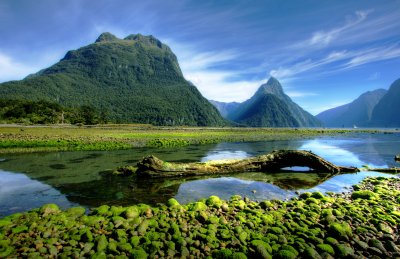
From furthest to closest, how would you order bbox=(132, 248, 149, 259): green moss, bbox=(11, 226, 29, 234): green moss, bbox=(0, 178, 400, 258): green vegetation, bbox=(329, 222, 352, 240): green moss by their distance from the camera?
bbox=(329, 222, 352, 240): green moss, bbox=(11, 226, 29, 234): green moss, bbox=(0, 178, 400, 258): green vegetation, bbox=(132, 248, 149, 259): green moss

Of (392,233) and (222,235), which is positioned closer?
(222,235)

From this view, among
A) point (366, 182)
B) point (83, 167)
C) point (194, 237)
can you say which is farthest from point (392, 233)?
point (83, 167)

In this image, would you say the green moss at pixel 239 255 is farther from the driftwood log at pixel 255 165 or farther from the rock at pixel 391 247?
the driftwood log at pixel 255 165

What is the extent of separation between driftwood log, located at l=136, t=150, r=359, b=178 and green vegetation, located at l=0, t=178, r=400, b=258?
315 inches

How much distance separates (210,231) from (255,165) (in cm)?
1423

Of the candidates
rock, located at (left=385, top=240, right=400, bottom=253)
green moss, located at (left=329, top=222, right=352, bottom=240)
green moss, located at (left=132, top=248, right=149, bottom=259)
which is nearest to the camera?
green moss, located at (left=132, top=248, right=149, bottom=259)

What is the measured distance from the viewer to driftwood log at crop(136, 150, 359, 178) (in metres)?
19.9

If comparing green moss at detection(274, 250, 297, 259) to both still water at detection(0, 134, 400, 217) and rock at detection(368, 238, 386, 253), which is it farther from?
still water at detection(0, 134, 400, 217)

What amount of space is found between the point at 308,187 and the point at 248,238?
10.3 metres

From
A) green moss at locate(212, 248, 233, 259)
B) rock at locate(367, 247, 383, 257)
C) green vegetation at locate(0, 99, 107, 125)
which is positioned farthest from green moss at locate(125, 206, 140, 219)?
green vegetation at locate(0, 99, 107, 125)

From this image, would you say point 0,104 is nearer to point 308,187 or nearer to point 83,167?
point 83,167

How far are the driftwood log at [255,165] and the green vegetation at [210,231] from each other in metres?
8.00

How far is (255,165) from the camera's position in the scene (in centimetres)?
2273

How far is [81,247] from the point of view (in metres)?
8.14
